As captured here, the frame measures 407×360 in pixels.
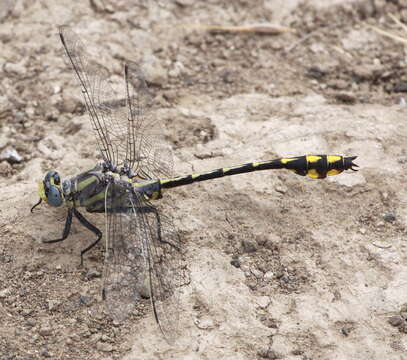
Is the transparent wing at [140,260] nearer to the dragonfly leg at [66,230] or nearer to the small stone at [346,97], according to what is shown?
the dragonfly leg at [66,230]

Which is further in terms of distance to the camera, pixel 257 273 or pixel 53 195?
pixel 53 195

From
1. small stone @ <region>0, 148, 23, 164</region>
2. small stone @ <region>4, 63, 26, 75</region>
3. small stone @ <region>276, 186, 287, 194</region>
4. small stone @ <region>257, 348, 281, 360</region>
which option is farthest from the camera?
small stone @ <region>4, 63, 26, 75</region>

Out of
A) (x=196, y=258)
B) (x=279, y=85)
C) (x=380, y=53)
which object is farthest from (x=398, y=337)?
(x=380, y=53)

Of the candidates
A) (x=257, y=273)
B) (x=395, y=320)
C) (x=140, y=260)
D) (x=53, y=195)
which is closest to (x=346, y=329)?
(x=395, y=320)

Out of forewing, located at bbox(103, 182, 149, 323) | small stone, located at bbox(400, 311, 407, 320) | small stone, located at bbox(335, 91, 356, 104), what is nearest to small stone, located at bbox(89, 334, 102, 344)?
forewing, located at bbox(103, 182, 149, 323)

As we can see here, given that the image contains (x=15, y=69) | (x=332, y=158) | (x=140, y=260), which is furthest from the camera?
(x=15, y=69)

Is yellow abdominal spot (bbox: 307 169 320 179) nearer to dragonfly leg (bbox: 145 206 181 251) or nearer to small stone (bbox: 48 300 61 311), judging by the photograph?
dragonfly leg (bbox: 145 206 181 251)

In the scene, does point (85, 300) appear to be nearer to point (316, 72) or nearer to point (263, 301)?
point (263, 301)

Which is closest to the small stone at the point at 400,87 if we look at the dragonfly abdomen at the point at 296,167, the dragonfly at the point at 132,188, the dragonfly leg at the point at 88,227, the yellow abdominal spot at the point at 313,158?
the dragonfly at the point at 132,188
